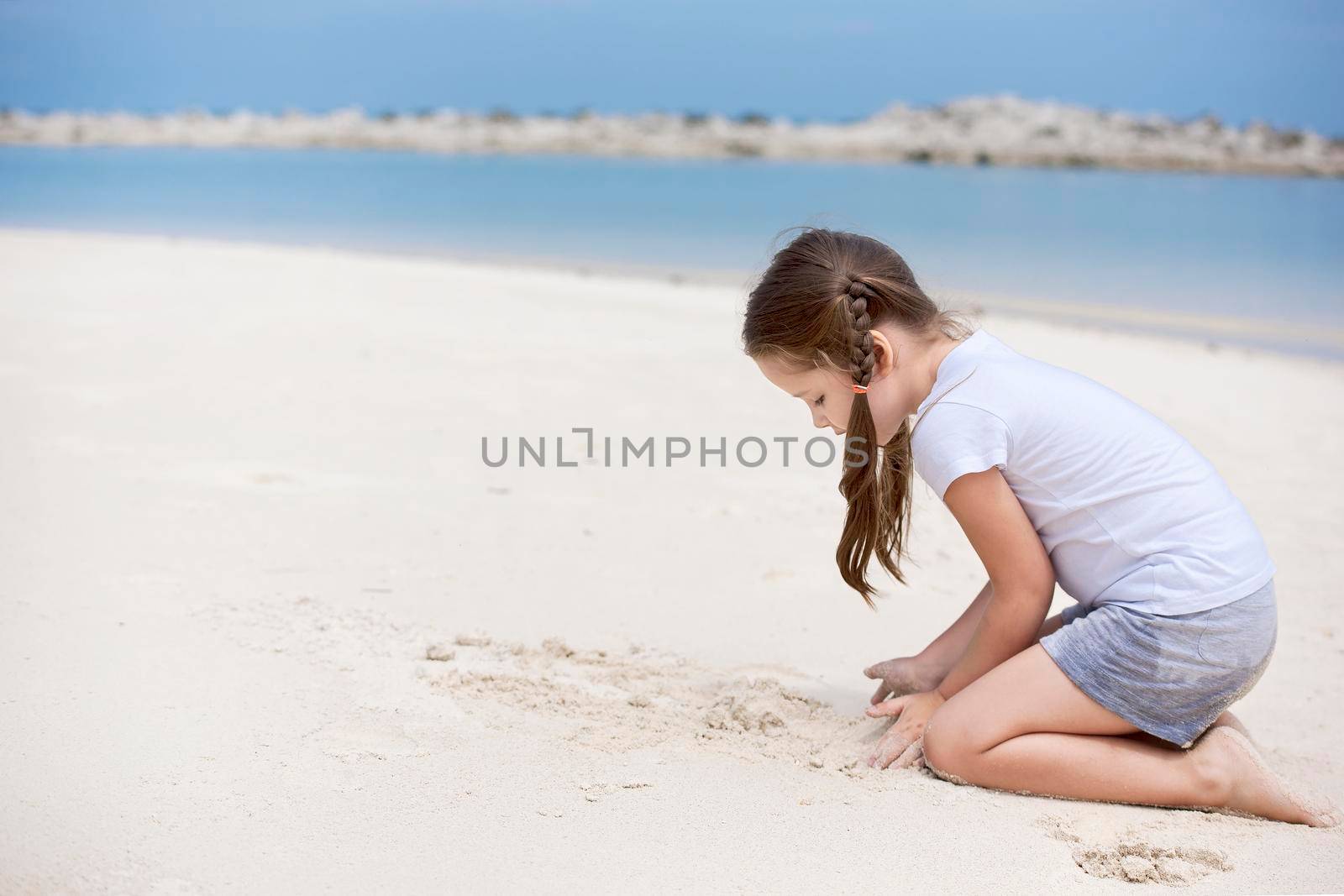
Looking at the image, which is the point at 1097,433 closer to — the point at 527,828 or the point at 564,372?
the point at 527,828

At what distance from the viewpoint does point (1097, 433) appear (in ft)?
6.31

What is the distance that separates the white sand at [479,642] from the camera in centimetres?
170

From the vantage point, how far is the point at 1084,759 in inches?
75.8

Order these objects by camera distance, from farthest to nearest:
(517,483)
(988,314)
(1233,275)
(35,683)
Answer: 1. (1233,275)
2. (988,314)
3. (517,483)
4. (35,683)

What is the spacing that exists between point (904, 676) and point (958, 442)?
0.63 m

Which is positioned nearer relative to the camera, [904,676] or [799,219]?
[904,676]

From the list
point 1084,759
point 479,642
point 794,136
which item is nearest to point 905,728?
point 1084,759

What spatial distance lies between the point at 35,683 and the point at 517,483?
5.93 feet

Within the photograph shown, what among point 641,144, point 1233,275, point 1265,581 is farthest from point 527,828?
point 641,144

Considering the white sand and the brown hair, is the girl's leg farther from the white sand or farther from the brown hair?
the brown hair

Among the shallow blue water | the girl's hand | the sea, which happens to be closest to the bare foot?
the girl's hand

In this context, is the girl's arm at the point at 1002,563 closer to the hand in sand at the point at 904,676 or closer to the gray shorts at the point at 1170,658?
the gray shorts at the point at 1170,658

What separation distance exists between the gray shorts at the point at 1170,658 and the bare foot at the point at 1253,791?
0.05 meters

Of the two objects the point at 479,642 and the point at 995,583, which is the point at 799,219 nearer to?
the point at 479,642
